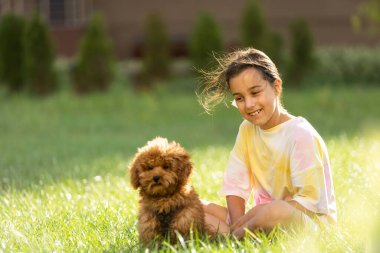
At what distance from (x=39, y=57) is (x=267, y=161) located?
16255 millimetres

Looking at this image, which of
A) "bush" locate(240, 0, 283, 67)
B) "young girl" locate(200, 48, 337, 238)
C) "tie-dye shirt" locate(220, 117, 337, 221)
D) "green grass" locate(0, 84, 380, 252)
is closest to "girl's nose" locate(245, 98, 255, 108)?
"young girl" locate(200, 48, 337, 238)

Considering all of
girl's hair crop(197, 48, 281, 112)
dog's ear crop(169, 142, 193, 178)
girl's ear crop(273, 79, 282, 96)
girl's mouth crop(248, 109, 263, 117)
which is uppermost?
girl's hair crop(197, 48, 281, 112)

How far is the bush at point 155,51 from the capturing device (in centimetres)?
2159

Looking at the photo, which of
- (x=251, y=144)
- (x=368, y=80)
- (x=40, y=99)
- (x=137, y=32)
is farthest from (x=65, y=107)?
(x=251, y=144)

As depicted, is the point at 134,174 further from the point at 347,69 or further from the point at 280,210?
the point at 347,69

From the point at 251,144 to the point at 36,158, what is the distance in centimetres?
642

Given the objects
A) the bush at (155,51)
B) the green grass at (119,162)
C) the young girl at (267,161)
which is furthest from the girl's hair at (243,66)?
the bush at (155,51)

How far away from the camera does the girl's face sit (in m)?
5.10

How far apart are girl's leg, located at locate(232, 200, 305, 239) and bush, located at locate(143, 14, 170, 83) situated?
1677 centimetres

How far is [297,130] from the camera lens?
5.11m

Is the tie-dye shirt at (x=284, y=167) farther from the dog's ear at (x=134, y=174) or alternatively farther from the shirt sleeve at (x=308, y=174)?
the dog's ear at (x=134, y=174)

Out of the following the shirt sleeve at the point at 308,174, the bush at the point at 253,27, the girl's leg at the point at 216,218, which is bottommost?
the bush at the point at 253,27

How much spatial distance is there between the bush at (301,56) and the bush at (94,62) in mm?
5260

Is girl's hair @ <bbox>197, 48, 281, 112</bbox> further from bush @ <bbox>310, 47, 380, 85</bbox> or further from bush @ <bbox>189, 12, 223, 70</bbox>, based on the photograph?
bush @ <bbox>310, 47, 380, 85</bbox>
